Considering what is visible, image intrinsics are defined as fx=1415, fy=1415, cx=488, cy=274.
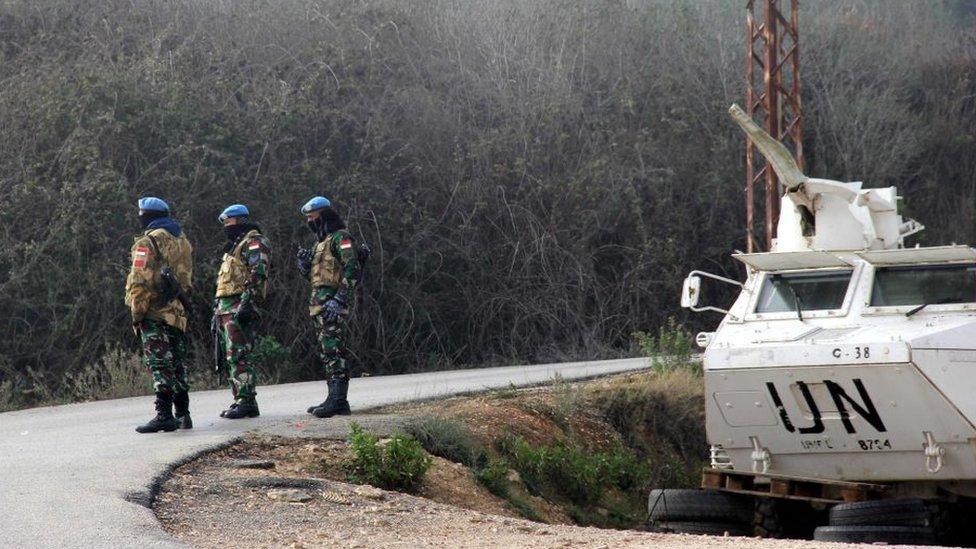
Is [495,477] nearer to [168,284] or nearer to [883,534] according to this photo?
[168,284]

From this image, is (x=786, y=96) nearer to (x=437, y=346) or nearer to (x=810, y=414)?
(x=437, y=346)

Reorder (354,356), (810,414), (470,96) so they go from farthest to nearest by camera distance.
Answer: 1. (470,96)
2. (354,356)
3. (810,414)

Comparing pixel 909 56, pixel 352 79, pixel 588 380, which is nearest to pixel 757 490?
pixel 588 380

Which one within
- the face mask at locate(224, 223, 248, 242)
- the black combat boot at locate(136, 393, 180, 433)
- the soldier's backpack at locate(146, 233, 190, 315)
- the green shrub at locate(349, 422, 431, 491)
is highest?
the face mask at locate(224, 223, 248, 242)

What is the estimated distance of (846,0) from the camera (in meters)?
47.5

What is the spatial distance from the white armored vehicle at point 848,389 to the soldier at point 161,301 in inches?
183

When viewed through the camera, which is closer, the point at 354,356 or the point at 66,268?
the point at 66,268

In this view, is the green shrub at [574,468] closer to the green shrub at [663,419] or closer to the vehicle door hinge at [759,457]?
the green shrub at [663,419]

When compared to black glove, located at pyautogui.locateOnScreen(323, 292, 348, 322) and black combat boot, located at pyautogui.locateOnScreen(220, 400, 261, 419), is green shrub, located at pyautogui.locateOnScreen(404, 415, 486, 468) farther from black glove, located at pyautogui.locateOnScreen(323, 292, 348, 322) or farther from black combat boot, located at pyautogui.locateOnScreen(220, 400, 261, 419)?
black combat boot, located at pyautogui.locateOnScreen(220, 400, 261, 419)

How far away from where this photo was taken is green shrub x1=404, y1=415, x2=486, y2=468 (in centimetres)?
1356

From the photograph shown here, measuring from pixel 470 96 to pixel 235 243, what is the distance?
654 inches

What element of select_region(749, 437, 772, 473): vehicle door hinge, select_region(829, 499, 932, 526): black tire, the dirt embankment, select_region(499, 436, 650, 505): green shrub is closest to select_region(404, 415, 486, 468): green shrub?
the dirt embankment

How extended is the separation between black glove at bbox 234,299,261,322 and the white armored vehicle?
414 centimetres

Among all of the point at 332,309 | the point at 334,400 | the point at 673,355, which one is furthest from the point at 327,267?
the point at 673,355
